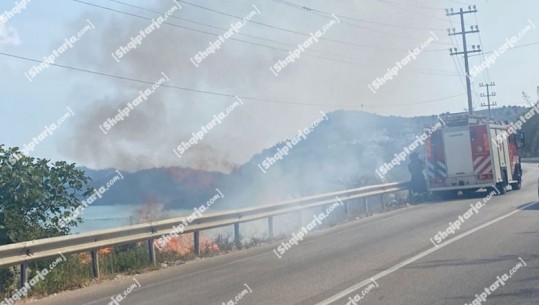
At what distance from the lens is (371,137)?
5650 cm

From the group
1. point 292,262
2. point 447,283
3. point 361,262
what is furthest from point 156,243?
point 447,283

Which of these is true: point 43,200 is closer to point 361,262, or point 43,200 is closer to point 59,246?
point 59,246

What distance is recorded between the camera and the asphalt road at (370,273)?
27.2ft

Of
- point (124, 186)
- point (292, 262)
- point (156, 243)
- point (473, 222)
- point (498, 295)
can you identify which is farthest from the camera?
point (124, 186)

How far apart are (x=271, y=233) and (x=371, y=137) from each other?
134 ft
